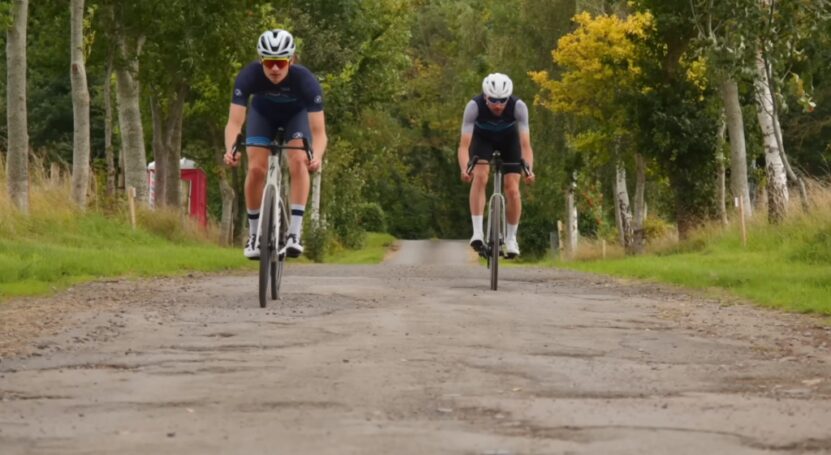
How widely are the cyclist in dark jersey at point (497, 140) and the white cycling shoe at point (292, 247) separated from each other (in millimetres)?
2794

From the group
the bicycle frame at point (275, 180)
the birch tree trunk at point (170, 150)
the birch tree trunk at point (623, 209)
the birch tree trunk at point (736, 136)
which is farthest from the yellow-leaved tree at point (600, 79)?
the bicycle frame at point (275, 180)

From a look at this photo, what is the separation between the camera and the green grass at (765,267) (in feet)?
54.1

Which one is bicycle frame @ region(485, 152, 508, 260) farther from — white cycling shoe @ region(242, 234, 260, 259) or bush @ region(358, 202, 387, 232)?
bush @ region(358, 202, 387, 232)

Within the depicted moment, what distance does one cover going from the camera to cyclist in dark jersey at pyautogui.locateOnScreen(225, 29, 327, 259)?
1378cm

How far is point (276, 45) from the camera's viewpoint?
44.6 ft

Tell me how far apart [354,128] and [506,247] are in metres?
46.0

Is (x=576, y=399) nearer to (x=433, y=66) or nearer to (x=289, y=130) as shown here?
(x=289, y=130)

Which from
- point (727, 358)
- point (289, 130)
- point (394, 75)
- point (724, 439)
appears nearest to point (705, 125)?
point (394, 75)

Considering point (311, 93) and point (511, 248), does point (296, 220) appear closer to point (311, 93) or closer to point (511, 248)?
point (311, 93)

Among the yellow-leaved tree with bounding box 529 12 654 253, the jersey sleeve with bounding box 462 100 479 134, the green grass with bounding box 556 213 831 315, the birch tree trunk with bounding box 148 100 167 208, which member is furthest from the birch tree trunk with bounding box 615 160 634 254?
the jersey sleeve with bounding box 462 100 479 134

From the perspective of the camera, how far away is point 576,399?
7781 millimetres

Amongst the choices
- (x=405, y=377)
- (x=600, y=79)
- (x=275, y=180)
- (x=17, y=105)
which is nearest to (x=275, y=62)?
(x=275, y=180)

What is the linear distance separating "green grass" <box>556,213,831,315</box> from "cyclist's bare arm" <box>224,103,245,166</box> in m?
5.14

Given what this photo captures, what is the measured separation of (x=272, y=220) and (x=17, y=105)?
45.7 feet
